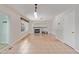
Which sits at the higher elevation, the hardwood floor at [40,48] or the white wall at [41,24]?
the white wall at [41,24]

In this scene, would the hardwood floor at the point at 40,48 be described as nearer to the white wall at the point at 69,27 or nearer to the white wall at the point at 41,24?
the white wall at the point at 69,27

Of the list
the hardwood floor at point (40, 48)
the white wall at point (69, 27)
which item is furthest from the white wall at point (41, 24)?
the hardwood floor at point (40, 48)

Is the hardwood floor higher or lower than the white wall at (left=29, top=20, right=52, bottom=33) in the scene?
lower

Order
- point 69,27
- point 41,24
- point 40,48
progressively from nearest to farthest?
point 40,48, point 69,27, point 41,24

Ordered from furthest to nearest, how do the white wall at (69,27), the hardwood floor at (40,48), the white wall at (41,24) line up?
the white wall at (41,24)
the white wall at (69,27)
the hardwood floor at (40,48)

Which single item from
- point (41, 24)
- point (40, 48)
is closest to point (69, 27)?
point (40, 48)

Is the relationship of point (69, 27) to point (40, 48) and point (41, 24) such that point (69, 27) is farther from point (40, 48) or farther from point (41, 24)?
point (41, 24)

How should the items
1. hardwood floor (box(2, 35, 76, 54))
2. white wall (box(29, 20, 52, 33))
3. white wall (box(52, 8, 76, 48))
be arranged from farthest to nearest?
1. white wall (box(29, 20, 52, 33))
2. white wall (box(52, 8, 76, 48))
3. hardwood floor (box(2, 35, 76, 54))

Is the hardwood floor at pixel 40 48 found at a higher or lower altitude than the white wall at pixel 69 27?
lower

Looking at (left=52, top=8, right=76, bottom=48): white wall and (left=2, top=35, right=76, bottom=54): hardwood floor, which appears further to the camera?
(left=52, top=8, right=76, bottom=48): white wall

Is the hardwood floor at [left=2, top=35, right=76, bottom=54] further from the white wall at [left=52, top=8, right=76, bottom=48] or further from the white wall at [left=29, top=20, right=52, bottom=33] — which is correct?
the white wall at [left=29, top=20, right=52, bottom=33]

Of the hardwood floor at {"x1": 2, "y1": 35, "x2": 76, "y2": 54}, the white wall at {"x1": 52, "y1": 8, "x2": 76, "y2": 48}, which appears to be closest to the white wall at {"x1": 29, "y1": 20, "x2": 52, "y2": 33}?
the white wall at {"x1": 52, "y1": 8, "x2": 76, "y2": 48}

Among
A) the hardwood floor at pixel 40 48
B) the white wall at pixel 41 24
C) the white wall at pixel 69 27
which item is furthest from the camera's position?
the white wall at pixel 41 24

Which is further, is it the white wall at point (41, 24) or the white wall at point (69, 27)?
the white wall at point (41, 24)
